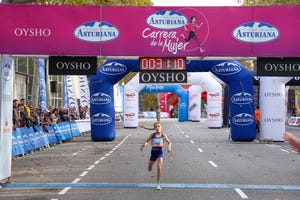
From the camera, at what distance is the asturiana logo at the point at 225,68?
30281 millimetres

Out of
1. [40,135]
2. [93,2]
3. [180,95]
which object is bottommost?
[40,135]

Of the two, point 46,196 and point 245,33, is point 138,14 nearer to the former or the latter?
point 245,33

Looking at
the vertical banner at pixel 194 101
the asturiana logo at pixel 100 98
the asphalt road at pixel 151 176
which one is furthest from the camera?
the vertical banner at pixel 194 101

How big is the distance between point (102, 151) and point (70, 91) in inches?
719

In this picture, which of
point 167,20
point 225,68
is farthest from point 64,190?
point 225,68

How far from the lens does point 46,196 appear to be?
11820mm

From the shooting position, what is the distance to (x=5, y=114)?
46.5ft

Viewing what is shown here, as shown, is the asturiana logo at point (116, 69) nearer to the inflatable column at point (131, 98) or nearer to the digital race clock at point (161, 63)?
the digital race clock at point (161, 63)

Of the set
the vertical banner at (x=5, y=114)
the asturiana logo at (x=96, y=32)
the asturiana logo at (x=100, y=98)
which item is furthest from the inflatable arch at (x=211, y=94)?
the vertical banner at (x=5, y=114)

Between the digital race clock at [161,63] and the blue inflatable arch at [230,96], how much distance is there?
1577cm

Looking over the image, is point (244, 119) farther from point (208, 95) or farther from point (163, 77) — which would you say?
point (208, 95)

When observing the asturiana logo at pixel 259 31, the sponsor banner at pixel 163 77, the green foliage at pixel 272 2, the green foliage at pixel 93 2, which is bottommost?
the sponsor banner at pixel 163 77

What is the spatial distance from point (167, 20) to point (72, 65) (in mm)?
2834

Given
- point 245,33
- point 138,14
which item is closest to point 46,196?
point 138,14
